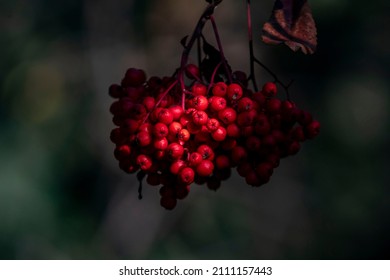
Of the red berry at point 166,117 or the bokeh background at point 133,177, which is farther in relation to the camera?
the bokeh background at point 133,177

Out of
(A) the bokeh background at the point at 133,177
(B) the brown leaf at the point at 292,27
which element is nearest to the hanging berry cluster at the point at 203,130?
(B) the brown leaf at the point at 292,27

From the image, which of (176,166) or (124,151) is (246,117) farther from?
(124,151)

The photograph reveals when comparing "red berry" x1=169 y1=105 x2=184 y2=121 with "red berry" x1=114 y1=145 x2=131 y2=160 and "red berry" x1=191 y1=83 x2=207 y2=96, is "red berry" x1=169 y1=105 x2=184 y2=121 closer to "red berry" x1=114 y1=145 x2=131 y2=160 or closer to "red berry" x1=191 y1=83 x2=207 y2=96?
"red berry" x1=191 y1=83 x2=207 y2=96

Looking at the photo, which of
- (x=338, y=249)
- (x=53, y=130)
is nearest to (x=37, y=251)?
(x=53, y=130)

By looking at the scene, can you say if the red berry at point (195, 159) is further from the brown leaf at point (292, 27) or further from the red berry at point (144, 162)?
the brown leaf at point (292, 27)

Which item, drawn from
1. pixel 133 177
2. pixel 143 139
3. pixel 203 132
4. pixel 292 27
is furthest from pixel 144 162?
pixel 133 177

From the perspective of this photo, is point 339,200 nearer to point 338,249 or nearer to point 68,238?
point 338,249

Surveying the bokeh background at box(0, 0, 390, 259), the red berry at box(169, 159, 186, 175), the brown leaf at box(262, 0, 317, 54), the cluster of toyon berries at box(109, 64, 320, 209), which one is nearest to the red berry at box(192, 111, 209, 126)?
the cluster of toyon berries at box(109, 64, 320, 209)
